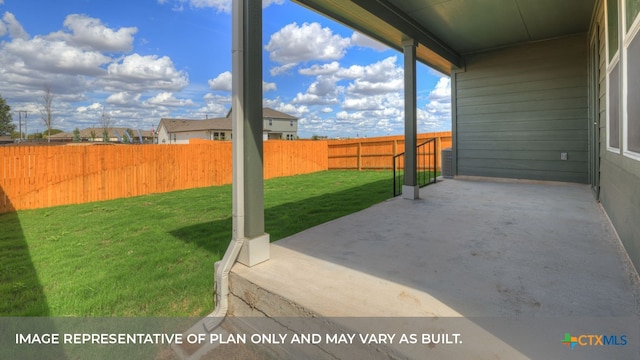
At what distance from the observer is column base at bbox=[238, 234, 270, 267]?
7.14ft

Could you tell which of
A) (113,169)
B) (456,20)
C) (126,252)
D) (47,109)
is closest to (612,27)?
(456,20)

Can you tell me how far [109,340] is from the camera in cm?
179

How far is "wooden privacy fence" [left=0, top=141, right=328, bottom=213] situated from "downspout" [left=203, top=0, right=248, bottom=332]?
19.1 feet

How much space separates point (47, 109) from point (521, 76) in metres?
20.2

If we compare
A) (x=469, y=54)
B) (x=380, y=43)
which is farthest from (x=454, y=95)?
(x=380, y=43)

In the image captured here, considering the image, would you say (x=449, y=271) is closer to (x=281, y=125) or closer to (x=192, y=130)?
(x=192, y=130)

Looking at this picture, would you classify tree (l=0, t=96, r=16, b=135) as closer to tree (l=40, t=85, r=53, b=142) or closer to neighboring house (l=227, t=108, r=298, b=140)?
tree (l=40, t=85, r=53, b=142)

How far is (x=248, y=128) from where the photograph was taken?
2193 millimetres

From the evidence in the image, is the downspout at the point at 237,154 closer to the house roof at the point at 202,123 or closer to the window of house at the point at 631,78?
the window of house at the point at 631,78

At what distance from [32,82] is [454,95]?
59.2ft

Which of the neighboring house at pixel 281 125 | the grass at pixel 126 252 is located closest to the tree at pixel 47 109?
the grass at pixel 126 252

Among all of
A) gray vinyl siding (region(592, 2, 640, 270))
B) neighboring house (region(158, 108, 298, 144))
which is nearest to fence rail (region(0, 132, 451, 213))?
gray vinyl siding (region(592, 2, 640, 270))

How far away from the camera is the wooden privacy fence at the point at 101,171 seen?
5.71 meters

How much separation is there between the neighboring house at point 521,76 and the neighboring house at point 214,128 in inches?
912
